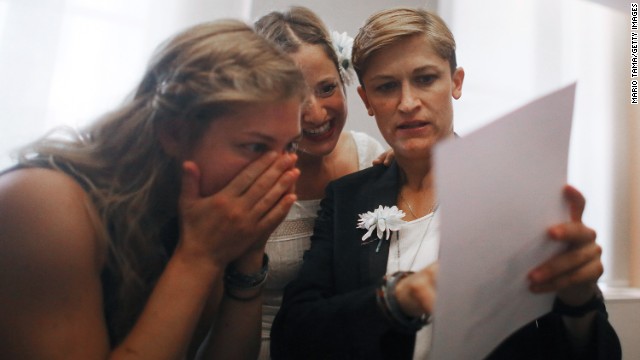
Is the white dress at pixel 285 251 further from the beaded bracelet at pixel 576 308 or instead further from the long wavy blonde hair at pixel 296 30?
the beaded bracelet at pixel 576 308

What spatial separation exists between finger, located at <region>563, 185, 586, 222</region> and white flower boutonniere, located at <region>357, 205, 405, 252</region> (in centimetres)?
18

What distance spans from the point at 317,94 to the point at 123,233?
0.44 meters

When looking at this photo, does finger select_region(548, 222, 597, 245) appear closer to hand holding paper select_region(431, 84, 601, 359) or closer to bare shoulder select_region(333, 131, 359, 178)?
hand holding paper select_region(431, 84, 601, 359)

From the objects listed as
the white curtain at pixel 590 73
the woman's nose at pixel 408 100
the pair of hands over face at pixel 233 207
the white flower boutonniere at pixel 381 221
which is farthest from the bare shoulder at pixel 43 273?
the white curtain at pixel 590 73

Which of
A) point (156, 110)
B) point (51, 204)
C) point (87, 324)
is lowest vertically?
point (87, 324)

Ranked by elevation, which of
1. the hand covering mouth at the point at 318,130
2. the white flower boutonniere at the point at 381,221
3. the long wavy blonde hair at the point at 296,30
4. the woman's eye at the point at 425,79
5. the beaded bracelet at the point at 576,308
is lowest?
the beaded bracelet at the point at 576,308

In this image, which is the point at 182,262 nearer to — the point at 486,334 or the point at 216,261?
the point at 216,261

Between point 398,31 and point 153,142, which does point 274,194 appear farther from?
point 398,31

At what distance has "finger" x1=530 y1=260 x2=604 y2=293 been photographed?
44 centimetres

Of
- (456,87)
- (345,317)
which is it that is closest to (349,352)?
(345,317)

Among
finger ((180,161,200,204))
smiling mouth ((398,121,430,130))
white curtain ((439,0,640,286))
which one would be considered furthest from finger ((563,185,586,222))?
white curtain ((439,0,640,286))

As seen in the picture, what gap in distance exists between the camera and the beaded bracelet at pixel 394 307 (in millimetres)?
398

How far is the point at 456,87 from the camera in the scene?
0.74m

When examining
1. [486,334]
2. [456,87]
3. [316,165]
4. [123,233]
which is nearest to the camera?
[486,334]
